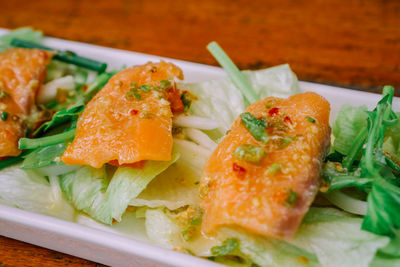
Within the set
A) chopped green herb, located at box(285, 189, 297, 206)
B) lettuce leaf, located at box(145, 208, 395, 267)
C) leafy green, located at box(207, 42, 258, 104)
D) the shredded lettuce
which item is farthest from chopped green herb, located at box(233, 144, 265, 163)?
the shredded lettuce

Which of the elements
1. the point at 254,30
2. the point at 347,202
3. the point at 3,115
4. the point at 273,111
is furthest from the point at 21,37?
the point at 347,202

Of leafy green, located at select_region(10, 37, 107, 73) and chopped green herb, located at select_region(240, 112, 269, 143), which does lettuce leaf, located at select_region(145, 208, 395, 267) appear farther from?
leafy green, located at select_region(10, 37, 107, 73)

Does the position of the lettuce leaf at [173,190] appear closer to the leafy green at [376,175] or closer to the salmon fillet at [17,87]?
the leafy green at [376,175]

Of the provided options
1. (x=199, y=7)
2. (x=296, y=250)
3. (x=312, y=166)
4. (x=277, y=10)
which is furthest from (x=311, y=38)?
(x=296, y=250)

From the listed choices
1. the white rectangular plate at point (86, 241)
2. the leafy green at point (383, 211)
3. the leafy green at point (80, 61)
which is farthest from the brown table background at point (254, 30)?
the leafy green at point (383, 211)

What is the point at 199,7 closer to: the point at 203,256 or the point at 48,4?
the point at 48,4

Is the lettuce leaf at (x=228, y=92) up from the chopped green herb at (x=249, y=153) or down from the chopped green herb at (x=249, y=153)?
up

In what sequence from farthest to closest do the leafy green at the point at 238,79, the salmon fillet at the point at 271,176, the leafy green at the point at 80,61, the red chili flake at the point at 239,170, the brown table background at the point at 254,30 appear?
the brown table background at the point at 254,30, the leafy green at the point at 80,61, the leafy green at the point at 238,79, the red chili flake at the point at 239,170, the salmon fillet at the point at 271,176
